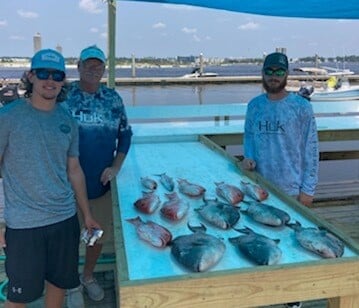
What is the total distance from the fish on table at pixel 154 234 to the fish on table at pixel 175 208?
0.13 m

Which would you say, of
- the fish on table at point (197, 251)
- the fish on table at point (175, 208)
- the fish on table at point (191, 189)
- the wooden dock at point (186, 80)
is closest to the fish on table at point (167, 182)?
the fish on table at point (191, 189)

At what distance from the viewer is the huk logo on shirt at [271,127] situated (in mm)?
2498

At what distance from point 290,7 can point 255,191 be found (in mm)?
2133

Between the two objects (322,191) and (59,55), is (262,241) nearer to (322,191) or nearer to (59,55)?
(59,55)

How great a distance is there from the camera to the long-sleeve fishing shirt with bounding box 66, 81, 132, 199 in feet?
8.01

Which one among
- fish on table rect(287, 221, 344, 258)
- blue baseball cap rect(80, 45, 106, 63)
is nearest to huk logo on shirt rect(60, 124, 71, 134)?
blue baseball cap rect(80, 45, 106, 63)

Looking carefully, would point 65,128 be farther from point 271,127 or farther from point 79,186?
point 271,127

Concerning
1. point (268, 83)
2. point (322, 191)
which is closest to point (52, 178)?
point (268, 83)

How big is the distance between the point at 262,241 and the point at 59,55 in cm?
124

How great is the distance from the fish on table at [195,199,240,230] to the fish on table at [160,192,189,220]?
0.25 ft

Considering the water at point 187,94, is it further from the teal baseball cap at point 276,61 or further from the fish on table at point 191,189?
the fish on table at point 191,189

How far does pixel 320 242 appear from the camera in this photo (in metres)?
1.61

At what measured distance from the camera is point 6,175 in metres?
Answer: 1.88

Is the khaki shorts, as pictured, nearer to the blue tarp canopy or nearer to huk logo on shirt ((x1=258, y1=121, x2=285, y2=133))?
huk logo on shirt ((x1=258, y1=121, x2=285, y2=133))
